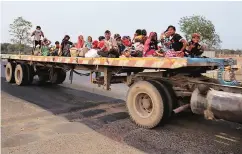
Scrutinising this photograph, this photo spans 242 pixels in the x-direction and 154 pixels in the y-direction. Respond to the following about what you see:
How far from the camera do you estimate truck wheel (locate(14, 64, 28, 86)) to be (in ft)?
38.8

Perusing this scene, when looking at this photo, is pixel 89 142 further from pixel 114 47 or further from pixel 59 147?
pixel 114 47

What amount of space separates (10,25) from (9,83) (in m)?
36.3

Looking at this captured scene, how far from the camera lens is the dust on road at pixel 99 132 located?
4574 millimetres

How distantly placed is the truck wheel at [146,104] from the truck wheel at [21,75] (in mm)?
7021

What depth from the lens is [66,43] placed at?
33.2 ft

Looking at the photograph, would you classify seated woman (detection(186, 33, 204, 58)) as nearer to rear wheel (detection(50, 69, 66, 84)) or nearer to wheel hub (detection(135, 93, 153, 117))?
wheel hub (detection(135, 93, 153, 117))

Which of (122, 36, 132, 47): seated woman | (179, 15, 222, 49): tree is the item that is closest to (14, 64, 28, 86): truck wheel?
(122, 36, 132, 47): seated woman

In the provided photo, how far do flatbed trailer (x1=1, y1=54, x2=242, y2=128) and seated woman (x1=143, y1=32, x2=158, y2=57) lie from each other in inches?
16.6

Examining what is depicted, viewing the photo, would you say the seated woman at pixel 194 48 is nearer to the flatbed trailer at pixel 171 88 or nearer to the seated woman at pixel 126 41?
the flatbed trailer at pixel 171 88

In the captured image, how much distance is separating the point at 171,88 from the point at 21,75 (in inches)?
313

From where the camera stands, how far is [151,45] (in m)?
6.47

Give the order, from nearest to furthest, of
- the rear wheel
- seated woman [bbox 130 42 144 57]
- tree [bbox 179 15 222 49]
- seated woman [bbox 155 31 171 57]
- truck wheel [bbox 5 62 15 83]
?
seated woman [bbox 155 31 171 57] → seated woman [bbox 130 42 144 57] → the rear wheel → truck wheel [bbox 5 62 15 83] → tree [bbox 179 15 222 49]

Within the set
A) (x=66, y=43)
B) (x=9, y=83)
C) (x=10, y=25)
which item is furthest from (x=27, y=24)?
(x=66, y=43)

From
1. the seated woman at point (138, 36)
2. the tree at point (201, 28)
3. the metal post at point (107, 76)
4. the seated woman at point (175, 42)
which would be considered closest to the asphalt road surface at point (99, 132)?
the metal post at point (107, 76)
